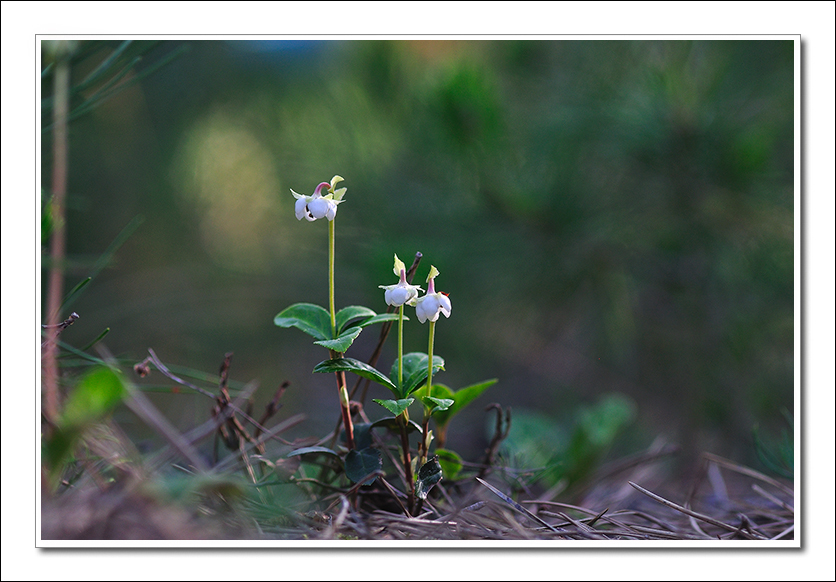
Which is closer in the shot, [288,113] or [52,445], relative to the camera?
[52,445]

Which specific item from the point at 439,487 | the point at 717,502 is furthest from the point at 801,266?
the point at 439,487

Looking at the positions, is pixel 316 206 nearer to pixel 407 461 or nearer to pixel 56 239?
pixel 407 461

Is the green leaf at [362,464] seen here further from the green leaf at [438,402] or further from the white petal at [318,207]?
the white petal at [318,207]

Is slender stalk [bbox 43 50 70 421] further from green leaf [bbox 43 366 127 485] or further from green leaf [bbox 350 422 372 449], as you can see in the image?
green leaf [bbox 350 422 372 449]

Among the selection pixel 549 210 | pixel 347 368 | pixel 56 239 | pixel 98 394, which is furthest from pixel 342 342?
pixel 549 210

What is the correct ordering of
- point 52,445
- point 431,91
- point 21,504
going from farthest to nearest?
point 431,91, point 21,504, point 52,445

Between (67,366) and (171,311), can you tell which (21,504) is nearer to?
(67,366)
